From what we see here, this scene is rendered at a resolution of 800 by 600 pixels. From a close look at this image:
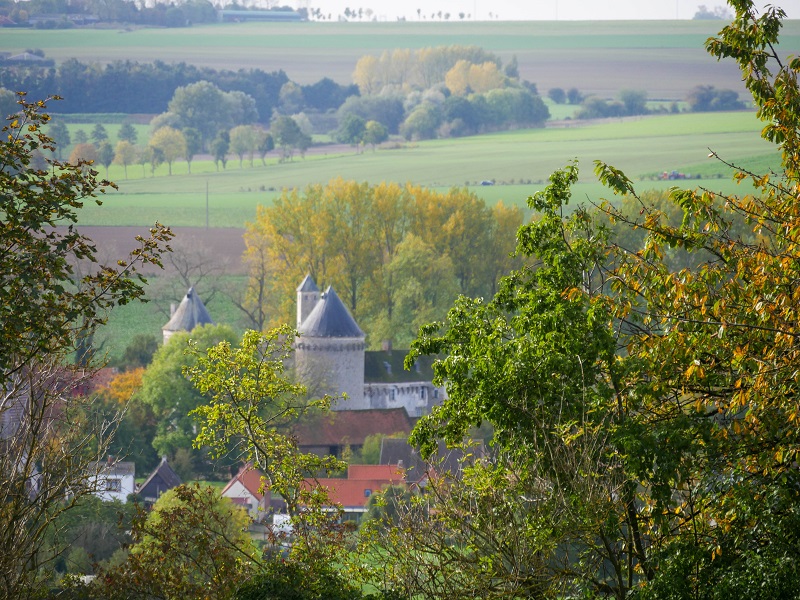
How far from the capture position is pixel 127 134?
123m

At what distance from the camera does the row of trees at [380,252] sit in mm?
75750

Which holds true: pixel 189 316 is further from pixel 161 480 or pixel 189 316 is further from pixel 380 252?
pixel 161 480

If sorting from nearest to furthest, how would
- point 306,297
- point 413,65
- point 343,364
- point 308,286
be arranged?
point 343,364
point 306,297
point 308,286
point 413,65

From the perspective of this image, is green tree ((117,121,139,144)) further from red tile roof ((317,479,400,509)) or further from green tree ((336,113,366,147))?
red tile roof ((317,479,400,509))

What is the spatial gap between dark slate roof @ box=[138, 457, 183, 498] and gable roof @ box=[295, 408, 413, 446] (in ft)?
18.7

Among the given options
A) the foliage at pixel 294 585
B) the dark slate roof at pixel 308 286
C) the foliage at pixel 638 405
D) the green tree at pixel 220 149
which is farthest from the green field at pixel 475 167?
the foliage at pixel 638 405

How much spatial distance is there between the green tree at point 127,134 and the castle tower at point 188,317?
53.6 m

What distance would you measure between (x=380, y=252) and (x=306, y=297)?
41.6 feet

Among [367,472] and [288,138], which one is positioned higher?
[288,138]

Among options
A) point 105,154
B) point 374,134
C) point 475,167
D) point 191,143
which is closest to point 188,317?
point 105,154

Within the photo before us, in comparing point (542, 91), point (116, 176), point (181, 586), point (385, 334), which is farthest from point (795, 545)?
point (542, 91)

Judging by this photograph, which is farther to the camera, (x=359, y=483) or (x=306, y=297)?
(x=306, y=297)

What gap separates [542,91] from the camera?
145875 millimetres

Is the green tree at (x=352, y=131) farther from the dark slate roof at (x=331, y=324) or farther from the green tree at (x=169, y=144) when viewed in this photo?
the dark slate roof at (x=331, y=324)
